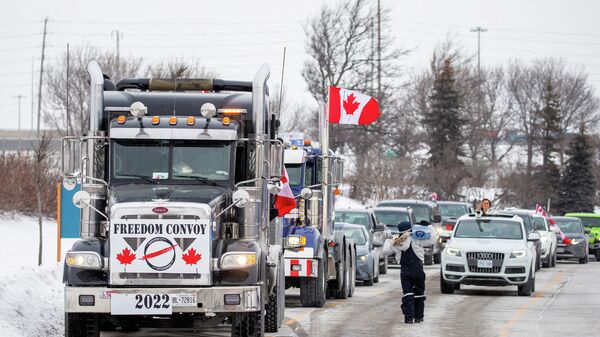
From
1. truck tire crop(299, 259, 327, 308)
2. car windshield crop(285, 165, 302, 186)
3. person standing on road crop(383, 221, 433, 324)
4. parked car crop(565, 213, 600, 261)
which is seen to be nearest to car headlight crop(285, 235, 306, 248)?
truck tire crop(299, 259, 327, 308)

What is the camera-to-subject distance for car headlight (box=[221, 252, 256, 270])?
1441 centimetres

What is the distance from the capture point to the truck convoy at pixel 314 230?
22.1 metres

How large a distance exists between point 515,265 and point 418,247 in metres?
6.69

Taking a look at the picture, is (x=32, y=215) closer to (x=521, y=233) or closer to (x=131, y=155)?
(x=521, y=233)

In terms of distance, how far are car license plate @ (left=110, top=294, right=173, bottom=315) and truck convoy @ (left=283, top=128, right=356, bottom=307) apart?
7518 millimetres

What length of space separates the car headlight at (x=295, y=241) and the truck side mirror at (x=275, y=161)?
6.07m

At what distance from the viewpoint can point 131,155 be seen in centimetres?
1545

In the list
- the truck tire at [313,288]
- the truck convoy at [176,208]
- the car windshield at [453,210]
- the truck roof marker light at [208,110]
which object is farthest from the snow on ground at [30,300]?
the car windshield at [453,210]

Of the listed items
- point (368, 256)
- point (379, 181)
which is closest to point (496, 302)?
point (368, 256)

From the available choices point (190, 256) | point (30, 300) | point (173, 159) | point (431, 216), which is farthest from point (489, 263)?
point (431, 216)

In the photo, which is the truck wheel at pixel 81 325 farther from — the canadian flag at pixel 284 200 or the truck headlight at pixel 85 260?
the canadian flag at pixel 284 200

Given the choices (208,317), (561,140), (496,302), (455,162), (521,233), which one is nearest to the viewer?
(208,317)

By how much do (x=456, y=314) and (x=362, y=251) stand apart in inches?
278

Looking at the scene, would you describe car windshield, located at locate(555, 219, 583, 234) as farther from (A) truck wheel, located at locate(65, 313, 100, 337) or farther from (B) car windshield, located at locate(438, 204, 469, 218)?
(A) truck wheel, located at locate(65, 313, 100, 337)
